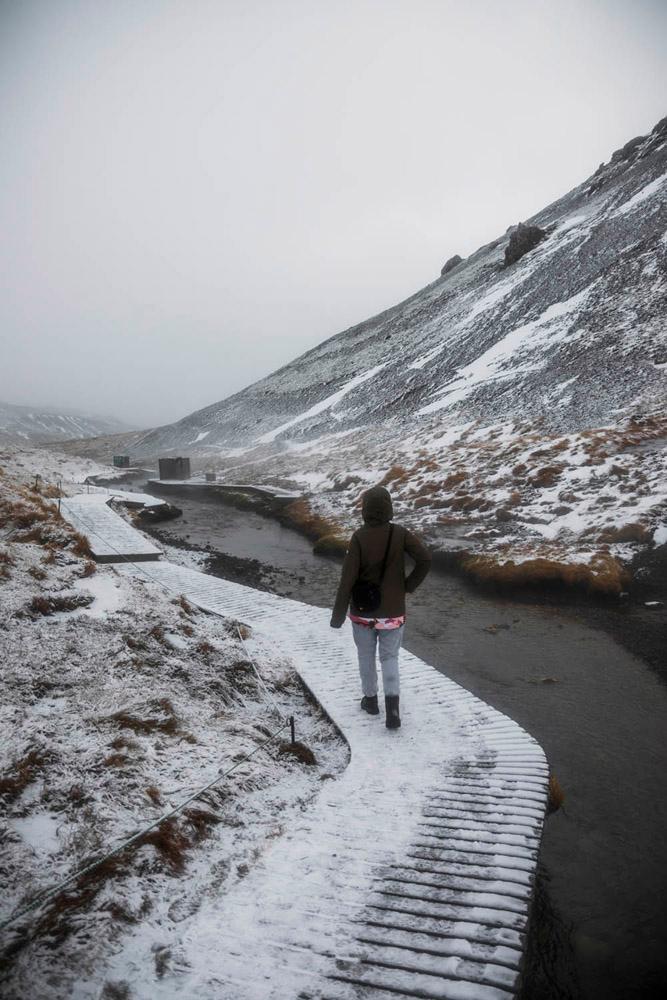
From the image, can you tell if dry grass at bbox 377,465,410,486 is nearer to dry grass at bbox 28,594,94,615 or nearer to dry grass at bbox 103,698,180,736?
dry grass at bbox 28,594,94,615

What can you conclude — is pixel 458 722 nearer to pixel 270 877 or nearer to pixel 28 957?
pixel 270 877

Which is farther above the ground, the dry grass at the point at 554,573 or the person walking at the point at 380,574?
the person walking at the point at 380,574

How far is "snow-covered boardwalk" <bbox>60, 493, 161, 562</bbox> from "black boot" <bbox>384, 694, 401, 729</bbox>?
11715mm

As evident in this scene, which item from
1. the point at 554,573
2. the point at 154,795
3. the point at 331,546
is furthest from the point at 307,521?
the point at 154,795

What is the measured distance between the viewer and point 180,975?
3.22 m

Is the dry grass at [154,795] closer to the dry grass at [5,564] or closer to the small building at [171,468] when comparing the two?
the dry grass at [5,564]

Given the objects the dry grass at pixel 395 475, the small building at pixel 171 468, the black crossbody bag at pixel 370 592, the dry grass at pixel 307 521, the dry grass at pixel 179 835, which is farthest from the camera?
the small building at pixel 171 468

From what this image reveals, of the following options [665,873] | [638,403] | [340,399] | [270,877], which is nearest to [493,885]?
[270,877]

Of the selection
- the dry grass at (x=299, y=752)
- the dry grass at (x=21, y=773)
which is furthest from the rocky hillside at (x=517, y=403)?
the dry grass at (x=21, y=773)

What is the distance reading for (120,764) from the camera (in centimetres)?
493

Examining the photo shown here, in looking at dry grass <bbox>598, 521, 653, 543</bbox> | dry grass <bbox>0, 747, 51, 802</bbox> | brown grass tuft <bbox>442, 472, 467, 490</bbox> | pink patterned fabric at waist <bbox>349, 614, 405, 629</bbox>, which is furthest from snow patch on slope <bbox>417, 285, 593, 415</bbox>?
dry grass <bbox>0, 747, 51, 802</bbox>

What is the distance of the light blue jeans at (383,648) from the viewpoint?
6.39m

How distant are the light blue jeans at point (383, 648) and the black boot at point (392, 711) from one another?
65 mm

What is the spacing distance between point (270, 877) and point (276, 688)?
4.06 meters
